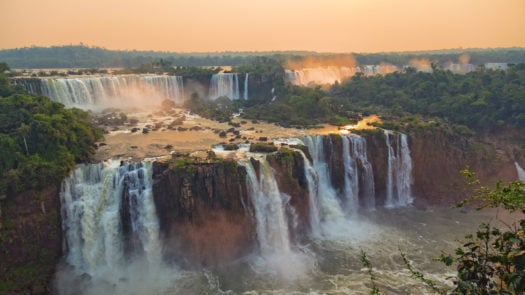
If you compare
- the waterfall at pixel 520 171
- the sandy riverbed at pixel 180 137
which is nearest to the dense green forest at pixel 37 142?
the sandy riverbed at pixel 180 137

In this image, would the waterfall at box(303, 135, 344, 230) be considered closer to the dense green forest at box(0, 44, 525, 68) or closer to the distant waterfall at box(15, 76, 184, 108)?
the distant waterfall at box(15, 76, 184, 108)

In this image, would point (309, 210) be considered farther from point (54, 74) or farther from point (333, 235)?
point (54, 74)

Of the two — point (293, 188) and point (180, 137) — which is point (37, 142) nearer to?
point (180, 137)

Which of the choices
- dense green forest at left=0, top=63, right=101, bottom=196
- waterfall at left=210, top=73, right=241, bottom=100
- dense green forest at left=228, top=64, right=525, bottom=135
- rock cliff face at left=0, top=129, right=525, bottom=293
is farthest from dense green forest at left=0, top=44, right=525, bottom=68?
rock cliff face at left=0, top=129, right=525, bottom=293

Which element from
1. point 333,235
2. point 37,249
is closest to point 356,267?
point 333,235

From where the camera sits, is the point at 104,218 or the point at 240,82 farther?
the point at 240,82

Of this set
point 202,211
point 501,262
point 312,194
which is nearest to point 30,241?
point 202,211
